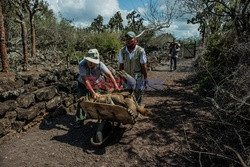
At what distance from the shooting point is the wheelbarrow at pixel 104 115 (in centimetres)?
335

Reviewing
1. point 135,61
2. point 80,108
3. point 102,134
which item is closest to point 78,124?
point 80,108

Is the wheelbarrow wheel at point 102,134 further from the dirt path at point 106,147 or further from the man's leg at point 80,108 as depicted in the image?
the man's leg at point 80,108

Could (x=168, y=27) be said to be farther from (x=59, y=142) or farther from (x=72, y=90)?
(x=59, y=142)

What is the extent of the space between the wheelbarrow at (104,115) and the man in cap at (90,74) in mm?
295

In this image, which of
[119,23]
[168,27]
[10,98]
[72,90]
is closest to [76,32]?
[168,27]

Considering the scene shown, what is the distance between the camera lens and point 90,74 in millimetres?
4266

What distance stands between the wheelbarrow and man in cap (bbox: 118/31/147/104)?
1089 mm

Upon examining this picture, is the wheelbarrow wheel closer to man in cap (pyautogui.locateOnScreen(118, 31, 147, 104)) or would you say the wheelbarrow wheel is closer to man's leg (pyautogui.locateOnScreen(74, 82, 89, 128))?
man's leg (pyautogui.locateOnScreen(74, 82, 89, 128))

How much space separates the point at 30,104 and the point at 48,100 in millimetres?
477

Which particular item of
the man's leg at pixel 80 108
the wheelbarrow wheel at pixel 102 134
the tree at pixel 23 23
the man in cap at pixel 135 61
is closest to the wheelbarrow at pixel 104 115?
the wheelbarrow wheel at pixel 102 134

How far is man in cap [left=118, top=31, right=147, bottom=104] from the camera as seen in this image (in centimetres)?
431

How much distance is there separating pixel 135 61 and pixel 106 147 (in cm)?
179

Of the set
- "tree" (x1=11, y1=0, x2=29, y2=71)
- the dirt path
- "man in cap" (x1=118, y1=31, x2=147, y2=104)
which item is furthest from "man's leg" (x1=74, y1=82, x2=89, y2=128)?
"tree" (x1=11, y1=0, x2=29, y2=71)

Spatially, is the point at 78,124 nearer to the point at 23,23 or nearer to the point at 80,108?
the point at 80,108
